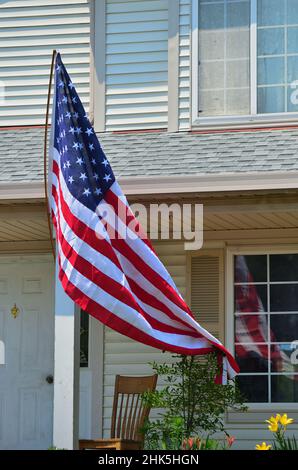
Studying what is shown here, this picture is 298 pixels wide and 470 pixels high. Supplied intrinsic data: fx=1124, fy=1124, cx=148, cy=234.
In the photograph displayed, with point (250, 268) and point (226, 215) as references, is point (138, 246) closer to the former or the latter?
point (226, 215)

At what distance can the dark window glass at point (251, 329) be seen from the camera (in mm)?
11172

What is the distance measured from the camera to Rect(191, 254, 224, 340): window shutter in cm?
1129

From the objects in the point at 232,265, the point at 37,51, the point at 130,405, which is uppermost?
the point at 37,51

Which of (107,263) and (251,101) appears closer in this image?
(107,263)

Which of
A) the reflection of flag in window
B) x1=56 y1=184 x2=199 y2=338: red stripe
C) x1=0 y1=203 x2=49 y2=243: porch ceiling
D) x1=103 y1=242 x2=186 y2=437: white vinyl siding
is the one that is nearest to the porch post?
x1=0 y1=203 x2=49 y2=243: porch ceiling

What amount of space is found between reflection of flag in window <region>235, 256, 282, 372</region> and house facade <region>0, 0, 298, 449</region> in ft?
0.05

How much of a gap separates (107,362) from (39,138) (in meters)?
2.40

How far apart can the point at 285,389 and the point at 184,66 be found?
339cm

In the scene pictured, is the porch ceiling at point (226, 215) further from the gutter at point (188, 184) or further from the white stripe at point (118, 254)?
the white stripe at point (118, 254)

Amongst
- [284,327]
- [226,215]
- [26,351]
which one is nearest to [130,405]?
[26,351]

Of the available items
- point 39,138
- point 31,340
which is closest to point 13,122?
point 39,138

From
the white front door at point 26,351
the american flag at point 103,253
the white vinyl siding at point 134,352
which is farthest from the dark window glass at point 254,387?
the american flag at point 103,253

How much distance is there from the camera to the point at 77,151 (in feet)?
28.8
